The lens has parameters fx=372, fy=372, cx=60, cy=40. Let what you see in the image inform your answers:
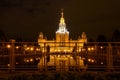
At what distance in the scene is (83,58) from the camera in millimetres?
22703

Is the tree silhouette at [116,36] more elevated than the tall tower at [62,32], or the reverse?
the tall tower at [62,32]

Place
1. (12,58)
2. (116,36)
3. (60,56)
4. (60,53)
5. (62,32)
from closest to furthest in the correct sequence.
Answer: (12,58), (60,53), (60,56), (116,36), (62,32)

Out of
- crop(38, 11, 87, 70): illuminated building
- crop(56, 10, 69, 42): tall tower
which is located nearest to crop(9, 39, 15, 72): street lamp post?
crop(38, 11, 87, 70): illuminated building

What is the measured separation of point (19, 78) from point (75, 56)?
515cm

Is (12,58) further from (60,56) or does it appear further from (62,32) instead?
(62,32)

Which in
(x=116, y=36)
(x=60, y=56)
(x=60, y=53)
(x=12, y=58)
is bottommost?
(x=12, y=58)

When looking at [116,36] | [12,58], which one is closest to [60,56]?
[12,58]

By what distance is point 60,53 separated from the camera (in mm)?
22156

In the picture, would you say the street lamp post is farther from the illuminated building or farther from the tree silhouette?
the tree silhouette

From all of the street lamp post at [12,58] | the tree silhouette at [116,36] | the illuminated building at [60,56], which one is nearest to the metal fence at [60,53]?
the street lamp post at [12,58]

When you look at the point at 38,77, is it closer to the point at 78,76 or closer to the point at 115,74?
the point at 78,76

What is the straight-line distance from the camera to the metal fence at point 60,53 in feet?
69.3

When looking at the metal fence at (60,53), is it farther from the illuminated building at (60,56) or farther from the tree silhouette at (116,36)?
the tree silhouette at (116,36)

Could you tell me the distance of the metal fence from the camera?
2112cm
